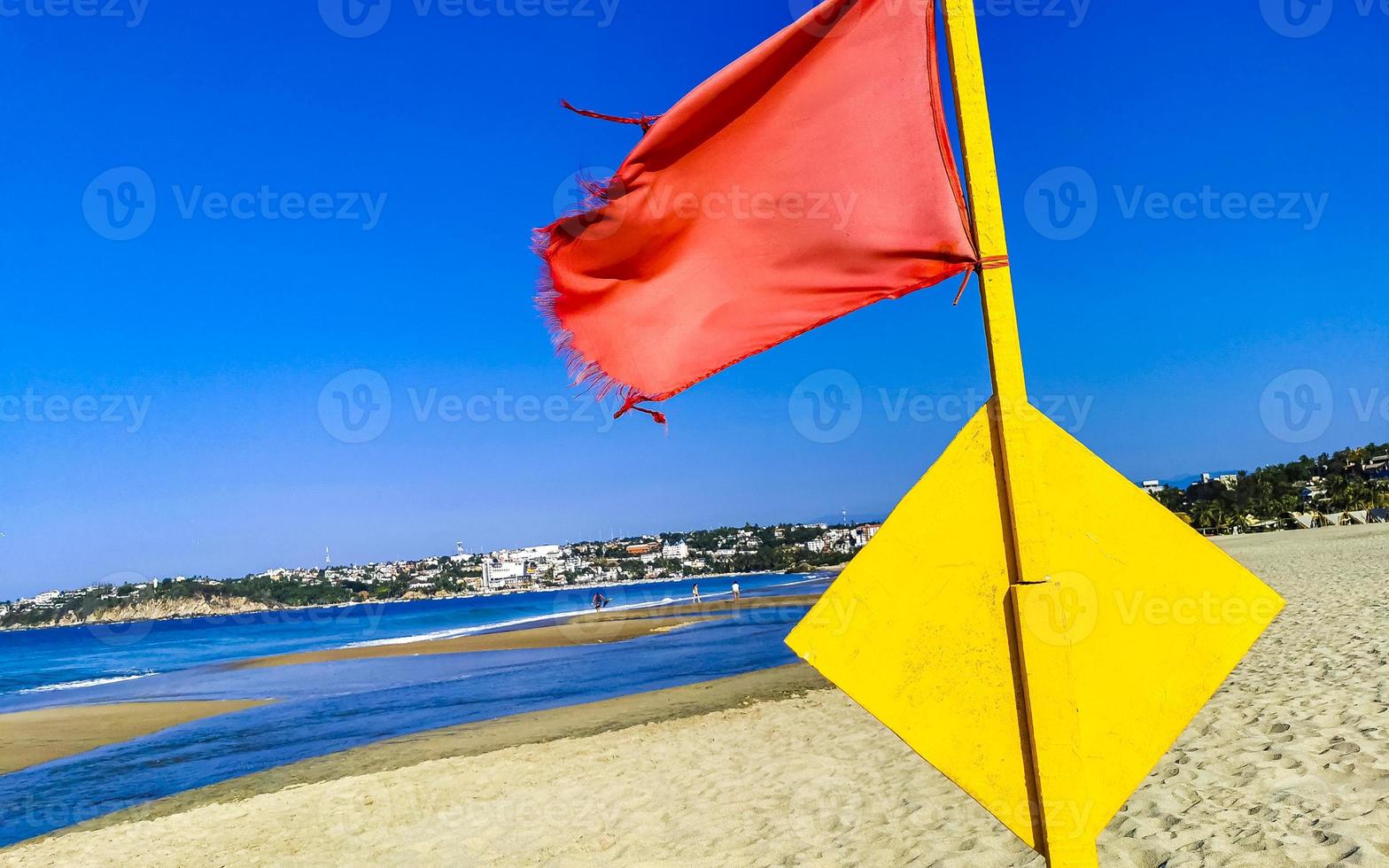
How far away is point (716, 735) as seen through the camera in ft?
35.1

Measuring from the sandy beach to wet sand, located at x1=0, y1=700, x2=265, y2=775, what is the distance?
7371mm

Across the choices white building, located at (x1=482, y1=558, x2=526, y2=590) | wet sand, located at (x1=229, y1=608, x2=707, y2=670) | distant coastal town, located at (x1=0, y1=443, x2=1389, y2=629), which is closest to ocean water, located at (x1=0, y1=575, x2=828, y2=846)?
wet sand, located at (x1=229, y1=608, x2=707, y2=670)

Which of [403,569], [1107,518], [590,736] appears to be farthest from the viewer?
[403,569]

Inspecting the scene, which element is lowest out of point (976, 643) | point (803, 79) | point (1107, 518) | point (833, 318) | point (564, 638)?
point (564, 638)

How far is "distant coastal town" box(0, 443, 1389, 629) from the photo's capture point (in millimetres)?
107125

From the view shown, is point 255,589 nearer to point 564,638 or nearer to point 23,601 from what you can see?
point 23,601

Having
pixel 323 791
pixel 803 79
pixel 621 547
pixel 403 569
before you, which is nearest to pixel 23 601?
pixel 403 569

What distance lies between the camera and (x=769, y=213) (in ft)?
8.50

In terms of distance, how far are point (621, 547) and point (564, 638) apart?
14549 centimetres

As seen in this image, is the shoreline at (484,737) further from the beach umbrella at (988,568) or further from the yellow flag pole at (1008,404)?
the yellow flag pole at (1008,404)

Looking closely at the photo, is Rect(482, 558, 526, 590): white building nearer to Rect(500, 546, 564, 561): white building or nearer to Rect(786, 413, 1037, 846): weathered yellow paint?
Rect(500, 546, 564, 561): white building

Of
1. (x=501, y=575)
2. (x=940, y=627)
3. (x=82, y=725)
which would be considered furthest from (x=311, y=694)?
(x=501, y=575)

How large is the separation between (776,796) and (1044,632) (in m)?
5.70

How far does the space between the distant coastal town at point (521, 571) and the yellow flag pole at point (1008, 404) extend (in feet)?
305
